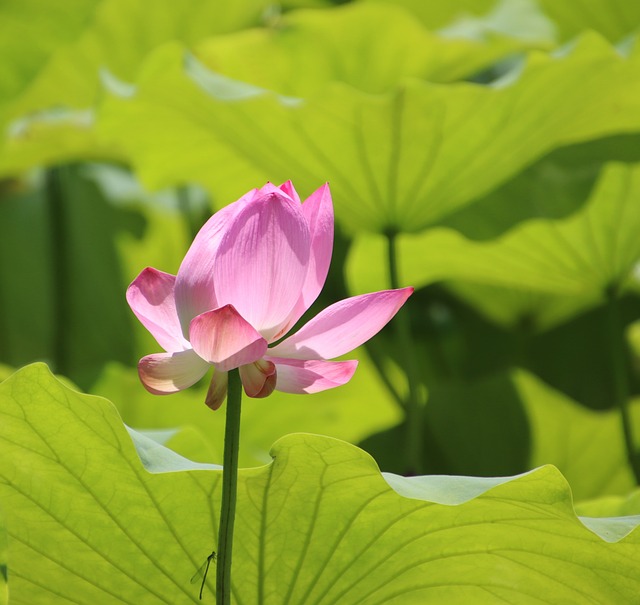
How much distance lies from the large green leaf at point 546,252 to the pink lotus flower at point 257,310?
0.55m

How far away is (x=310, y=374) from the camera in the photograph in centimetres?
36

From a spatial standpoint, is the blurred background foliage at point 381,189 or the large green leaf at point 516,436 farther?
the large green leaf at point 516,436

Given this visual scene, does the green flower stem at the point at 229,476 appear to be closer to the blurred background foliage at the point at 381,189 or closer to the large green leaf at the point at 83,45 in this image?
the blurred background foliage at the point at 381,189

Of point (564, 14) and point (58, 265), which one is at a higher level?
point (564, 14)

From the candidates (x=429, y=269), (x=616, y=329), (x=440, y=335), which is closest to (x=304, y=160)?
(x=429, y=269)

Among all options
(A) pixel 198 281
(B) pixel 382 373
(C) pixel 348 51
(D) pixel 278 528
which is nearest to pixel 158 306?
(A) pixel 198 281

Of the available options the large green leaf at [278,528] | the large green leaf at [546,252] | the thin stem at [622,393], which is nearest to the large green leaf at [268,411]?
the large green leaf at [546,252]

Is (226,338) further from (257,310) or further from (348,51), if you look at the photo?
(348,51)

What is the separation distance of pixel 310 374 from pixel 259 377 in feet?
0.07

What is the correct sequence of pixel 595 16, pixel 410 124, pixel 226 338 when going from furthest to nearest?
pixel 595 16 → pixel 410 124 → pixel 226 338

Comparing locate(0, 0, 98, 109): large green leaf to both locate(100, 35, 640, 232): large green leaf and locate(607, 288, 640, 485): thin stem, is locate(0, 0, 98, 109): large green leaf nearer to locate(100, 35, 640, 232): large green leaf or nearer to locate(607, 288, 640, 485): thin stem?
locate(100, 35, 640, 232): large green leaf

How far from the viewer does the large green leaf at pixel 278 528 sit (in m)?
0.46

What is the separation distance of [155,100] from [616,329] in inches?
18.8

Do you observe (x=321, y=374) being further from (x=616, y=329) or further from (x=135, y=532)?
(x=616, y=329)
